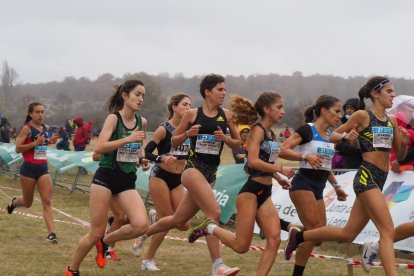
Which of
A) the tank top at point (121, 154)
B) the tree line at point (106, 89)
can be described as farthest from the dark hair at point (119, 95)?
the tree line at point (106, 89)

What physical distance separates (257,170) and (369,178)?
109 centimetres

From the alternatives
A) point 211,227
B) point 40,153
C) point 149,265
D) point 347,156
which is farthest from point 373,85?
point 40,153

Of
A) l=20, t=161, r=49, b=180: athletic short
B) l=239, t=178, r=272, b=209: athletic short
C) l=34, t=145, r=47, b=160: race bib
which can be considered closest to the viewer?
l=239, t=178, r=272, b=209: athletic short

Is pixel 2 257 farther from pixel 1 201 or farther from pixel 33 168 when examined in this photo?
pixel 1 201

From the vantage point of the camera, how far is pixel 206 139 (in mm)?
6875

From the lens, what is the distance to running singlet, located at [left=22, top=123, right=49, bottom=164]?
9.59 meters

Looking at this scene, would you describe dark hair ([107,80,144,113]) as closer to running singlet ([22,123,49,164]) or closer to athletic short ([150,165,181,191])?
athletic short ([150,165,181,191])

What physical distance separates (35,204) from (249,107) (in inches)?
384

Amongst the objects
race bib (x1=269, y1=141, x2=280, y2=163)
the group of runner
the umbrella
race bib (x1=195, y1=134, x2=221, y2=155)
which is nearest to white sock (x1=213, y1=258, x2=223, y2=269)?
the group of runner

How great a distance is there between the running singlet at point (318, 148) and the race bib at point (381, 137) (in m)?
0.68

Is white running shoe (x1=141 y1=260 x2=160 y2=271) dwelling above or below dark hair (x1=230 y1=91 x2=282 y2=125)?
below

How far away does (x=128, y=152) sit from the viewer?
6.61 metres

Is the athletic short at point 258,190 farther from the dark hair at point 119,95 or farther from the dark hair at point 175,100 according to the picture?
the dark hair at point 175,100

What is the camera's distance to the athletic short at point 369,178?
604 cm
